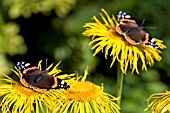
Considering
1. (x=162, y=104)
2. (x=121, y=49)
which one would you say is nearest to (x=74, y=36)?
(x=121, y=49)

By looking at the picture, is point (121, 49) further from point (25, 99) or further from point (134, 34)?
point (25, 99)

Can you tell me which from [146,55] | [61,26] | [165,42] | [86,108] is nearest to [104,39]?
[146,55]

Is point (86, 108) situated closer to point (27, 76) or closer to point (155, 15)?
point (27, 76)

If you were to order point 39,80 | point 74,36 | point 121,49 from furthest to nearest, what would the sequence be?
1. point 74,36
2. point 121,49
3. point 39,80

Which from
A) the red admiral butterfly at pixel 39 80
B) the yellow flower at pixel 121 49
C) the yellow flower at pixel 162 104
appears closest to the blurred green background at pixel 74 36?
the yellow flower at pixel 121 49

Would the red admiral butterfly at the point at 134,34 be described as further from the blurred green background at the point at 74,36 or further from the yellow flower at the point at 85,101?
the blurred green background at the point at 74,36

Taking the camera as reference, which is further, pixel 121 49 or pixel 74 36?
pixel 74 36

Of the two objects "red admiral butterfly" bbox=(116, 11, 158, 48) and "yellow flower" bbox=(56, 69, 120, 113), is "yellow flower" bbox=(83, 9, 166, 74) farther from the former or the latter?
→ "yellow flower" bbox=(56, 69, 120, 113)
